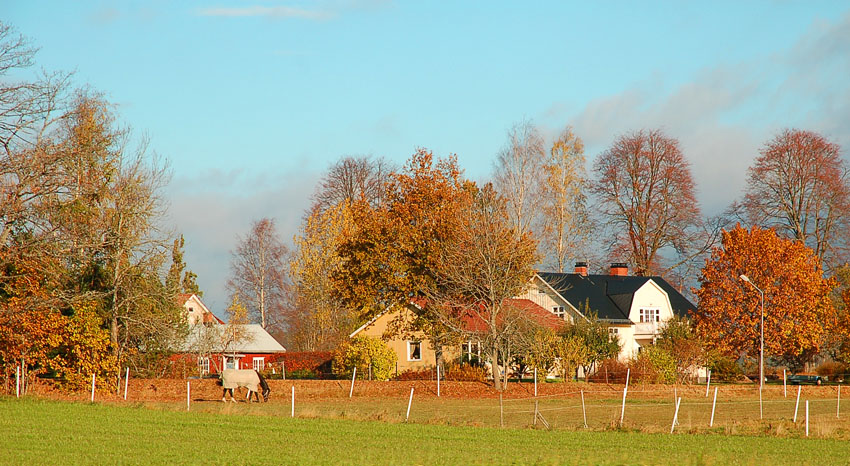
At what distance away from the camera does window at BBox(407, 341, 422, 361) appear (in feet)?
185

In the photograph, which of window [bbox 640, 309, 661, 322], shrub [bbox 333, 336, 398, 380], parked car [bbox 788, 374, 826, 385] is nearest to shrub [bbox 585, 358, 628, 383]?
shrub [bbox 333, 336, 398, 380]

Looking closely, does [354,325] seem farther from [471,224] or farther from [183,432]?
[183,432]

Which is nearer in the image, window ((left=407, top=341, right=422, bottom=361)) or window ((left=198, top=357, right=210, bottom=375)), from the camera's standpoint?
window ((left=198, top=357, right=210, bottom=375))

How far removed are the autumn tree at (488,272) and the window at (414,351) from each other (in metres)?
10.0

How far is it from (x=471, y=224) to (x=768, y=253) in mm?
18024

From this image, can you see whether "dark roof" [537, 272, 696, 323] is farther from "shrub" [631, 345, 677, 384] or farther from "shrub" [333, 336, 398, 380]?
"shrub" [333, 336, 398, 380]

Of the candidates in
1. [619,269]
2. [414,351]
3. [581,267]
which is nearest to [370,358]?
[414,351]

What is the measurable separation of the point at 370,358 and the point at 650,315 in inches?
839

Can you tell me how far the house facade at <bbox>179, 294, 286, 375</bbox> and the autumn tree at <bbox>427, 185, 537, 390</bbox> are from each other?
15123mm

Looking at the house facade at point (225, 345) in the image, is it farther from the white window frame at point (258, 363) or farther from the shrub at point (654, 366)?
the shrub at point (654, 366)

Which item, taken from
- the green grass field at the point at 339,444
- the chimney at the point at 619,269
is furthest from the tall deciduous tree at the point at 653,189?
the green grass field at the point at 339,444

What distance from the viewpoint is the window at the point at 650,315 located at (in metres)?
61.8

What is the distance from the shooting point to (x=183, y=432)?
2356 cm

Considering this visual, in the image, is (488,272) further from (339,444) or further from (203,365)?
(339,444)
